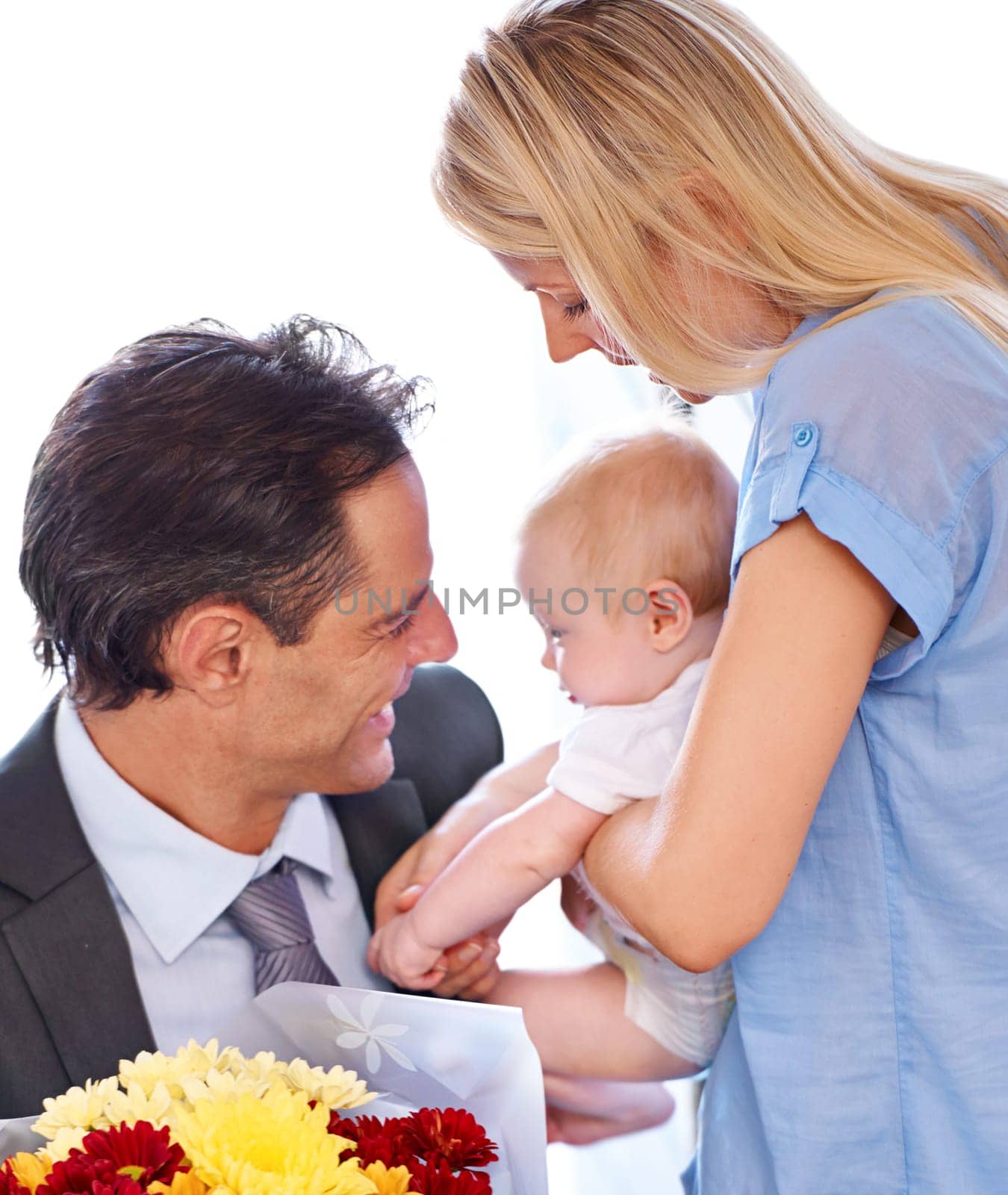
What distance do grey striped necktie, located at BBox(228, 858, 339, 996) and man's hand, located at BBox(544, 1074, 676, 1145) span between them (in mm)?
334

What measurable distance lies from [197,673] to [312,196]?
117cm

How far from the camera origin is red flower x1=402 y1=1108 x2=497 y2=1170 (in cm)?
87

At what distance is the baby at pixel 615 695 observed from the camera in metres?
1.39

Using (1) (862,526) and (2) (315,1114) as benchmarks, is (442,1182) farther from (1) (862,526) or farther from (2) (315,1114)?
(1) (862,526)

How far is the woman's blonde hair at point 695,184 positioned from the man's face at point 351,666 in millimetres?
453

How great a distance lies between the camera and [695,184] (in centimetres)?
105

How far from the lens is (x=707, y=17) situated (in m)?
1.08

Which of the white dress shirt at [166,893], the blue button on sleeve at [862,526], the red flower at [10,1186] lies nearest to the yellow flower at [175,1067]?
the red flower at [10,1186]

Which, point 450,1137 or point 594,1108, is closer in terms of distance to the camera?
point 450,1137

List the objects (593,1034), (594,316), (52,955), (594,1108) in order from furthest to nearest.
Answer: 1. (594,1108)
2. (593,1034)
3. (52,955)
4. (594,316)

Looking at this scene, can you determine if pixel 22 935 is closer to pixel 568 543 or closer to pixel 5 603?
pixel 568 543

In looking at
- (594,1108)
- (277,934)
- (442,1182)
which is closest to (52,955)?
(277,934)

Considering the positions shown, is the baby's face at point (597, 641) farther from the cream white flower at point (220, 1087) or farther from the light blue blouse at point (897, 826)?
the cream white flower at point (220, 1087)

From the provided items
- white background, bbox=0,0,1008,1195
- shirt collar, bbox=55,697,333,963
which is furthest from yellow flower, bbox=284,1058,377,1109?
white background, bbox=0,0,1008,1195
